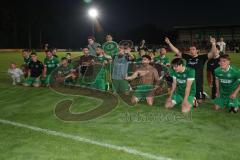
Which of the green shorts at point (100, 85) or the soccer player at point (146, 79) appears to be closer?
the soccer player at point (146, 79)

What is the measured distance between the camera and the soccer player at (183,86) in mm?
9438

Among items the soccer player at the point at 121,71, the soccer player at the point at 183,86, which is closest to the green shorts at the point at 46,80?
the soccer player at the point at 121,71

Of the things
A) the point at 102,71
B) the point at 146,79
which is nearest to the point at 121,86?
the point at 146,79

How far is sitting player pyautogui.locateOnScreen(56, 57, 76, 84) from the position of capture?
14.8 metres

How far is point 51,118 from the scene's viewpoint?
357 inches

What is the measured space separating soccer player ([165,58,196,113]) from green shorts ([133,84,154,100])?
1109 mm

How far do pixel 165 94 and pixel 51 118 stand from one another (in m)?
4.57

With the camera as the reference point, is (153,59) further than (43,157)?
Yes

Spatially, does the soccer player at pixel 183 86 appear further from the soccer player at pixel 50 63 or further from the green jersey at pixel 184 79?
the soccer player at pixel 50 63

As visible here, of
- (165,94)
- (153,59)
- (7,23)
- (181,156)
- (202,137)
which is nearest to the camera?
(181,156)

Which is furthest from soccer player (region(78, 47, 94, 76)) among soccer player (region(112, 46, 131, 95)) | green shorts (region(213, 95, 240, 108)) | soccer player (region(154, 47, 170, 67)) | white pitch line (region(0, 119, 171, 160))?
green shorts (region(213, 95, 240, 108))

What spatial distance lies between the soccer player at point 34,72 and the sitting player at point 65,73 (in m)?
0.82

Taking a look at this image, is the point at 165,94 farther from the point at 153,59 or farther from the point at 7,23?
the point at 7,23

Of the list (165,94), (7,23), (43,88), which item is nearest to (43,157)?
(165,94)
